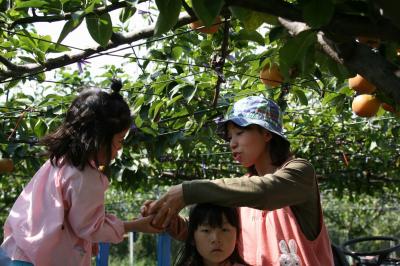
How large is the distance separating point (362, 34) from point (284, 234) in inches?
29.1

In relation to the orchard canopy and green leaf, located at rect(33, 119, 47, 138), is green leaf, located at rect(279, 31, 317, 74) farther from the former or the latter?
green leaf, located at rect(33, 119, 47, 138)

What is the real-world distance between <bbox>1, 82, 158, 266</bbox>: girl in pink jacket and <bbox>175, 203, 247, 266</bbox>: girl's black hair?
0.18m

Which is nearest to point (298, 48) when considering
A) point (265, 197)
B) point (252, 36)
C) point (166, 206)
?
point (265, 197)

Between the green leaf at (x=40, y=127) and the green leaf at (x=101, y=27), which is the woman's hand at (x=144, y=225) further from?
the green leaf at (x=40, y=127)

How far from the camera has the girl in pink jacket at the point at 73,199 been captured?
1.38 meters

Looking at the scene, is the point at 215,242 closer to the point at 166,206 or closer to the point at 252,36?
the point at 166,206

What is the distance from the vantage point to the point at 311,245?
1.43m

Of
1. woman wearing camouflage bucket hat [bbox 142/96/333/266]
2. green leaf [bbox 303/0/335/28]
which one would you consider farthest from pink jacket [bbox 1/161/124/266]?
green leaf [bbox 303/0/335/28]

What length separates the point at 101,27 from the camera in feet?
4.16

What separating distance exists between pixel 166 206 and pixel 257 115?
1.23ft

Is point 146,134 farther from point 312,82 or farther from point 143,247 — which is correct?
point 143,247

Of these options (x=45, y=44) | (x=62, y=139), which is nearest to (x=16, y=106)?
→ (x=45, y=44)

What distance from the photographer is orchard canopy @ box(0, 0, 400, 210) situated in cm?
83

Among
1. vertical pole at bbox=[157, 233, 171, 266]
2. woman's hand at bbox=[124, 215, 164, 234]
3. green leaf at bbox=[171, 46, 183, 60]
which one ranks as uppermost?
green leaf at bbox=[171, 46, 183, 60]
